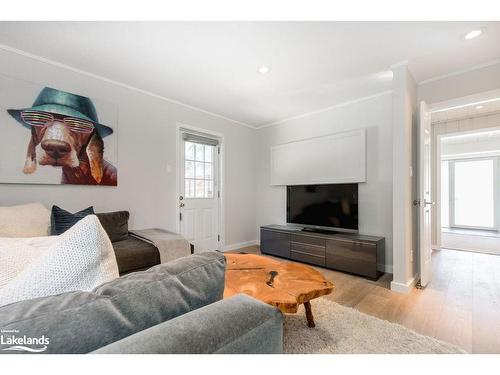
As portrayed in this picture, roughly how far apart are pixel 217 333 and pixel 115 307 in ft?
0.82

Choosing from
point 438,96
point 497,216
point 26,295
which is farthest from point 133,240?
point 497,216

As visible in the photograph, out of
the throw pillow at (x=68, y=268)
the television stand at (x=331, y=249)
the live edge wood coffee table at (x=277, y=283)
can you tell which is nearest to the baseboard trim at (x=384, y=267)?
the television stand at (x=331, y=249)

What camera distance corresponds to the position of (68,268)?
61 cm

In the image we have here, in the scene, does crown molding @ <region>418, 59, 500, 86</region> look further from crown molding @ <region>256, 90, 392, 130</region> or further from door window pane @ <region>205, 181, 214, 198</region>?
door window pane @ <region>205, 181, 214, 198</region>

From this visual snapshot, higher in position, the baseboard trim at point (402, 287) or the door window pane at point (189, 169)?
the door window pane at point (189, 169)

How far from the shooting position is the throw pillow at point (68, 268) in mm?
570

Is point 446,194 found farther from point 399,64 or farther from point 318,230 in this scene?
point 399,64

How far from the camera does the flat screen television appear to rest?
329cm

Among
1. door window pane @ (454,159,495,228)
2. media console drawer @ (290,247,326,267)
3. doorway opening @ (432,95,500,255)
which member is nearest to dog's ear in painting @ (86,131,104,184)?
media console drawer @ (290,247,326,267)

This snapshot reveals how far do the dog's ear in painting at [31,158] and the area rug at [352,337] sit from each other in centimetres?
275

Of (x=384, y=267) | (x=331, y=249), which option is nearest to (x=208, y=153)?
(x=331, y=249)

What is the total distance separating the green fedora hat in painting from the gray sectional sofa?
8.59ft

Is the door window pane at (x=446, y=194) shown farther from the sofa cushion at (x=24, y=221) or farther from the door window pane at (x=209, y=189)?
the sofa cushion at (x=24, y=221)

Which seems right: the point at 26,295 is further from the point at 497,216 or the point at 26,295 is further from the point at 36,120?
the point at 497,216
